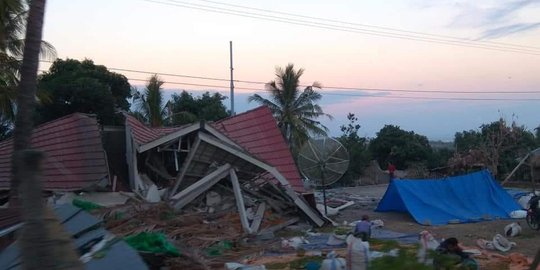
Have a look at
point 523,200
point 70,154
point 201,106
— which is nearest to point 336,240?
point 70,154

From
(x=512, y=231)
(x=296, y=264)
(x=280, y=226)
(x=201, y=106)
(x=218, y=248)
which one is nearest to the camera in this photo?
(x=296, y=264)

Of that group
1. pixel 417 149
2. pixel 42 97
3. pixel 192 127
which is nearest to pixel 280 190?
pixel 192 127

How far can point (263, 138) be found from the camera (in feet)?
77.7

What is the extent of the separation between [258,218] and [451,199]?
27.3 feet

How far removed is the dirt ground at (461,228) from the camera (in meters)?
16.8

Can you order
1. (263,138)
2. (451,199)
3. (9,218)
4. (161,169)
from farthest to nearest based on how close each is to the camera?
1. (263,138)
2. (451,199)
3. (161,169)
4. (9,218)

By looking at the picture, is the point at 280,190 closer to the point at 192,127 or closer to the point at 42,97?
the point at 192,127

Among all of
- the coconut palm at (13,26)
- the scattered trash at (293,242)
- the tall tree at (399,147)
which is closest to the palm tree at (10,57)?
the coconut palm at (13,26)

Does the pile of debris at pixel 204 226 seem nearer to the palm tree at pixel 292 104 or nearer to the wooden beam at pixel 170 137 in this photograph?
the wooden beam at pixel 170 137

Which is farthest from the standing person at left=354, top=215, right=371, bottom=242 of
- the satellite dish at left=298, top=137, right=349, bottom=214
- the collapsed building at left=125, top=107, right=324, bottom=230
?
the satellite dish at left=298, top=137, right=349, bottom=214

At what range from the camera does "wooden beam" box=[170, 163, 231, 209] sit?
59.0 ft

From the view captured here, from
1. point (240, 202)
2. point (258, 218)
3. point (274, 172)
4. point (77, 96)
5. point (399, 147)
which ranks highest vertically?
point (77, 96)

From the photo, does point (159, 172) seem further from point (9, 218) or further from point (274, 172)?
point (9, 218)

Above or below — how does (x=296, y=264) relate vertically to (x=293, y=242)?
below
